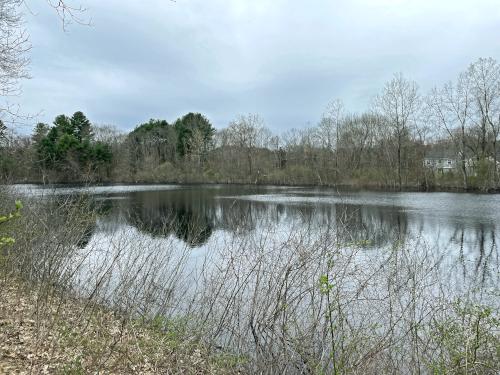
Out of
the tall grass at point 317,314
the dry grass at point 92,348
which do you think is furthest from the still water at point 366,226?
the dry grass at point 92,348

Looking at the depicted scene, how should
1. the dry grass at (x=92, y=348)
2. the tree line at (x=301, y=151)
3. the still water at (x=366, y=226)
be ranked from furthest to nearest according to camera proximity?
the tree line at (x=301, y=151) → the still water at (x=366, y=226) → the dry grass at (x=92, y=348)

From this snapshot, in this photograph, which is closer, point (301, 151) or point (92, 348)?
point (92, 348)

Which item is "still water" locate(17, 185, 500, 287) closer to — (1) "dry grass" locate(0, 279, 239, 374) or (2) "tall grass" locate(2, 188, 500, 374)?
(2) "tall grass" locate(2, 188, 500, 374)

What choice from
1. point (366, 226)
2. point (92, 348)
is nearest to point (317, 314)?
point (92, 348)

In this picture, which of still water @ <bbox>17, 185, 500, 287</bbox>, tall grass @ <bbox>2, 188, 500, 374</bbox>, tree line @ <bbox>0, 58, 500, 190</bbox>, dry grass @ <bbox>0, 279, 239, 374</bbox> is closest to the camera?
dry grass @ <bbox>0, 279, 239, 374</bbox>

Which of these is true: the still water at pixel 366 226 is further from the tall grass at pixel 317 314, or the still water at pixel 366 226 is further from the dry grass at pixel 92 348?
the dry grass at pixel 92 348

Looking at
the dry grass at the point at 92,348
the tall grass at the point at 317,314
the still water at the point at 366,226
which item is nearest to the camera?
the dry grass at the point at 92,348

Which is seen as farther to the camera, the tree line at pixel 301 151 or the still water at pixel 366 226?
the tree line at pixel 301 151

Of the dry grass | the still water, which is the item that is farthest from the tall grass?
the still water

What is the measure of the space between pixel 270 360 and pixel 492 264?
30.4ft

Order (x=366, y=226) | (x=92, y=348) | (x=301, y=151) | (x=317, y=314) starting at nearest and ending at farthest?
(x=92, y=348) < (x=317, y=314) < (x=366, y=226) < (x=301, y=151)

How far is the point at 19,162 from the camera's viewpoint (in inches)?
461

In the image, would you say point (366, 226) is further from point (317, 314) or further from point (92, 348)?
point (92, 348)

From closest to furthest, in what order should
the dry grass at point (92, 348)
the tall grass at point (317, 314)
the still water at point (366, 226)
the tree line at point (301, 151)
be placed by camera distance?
1. the dry grass at point (92, 348)
2. the tall grass at point (317, 314)
3. the still water at point (366, 226)
4. the tree line at point (301, 151)
